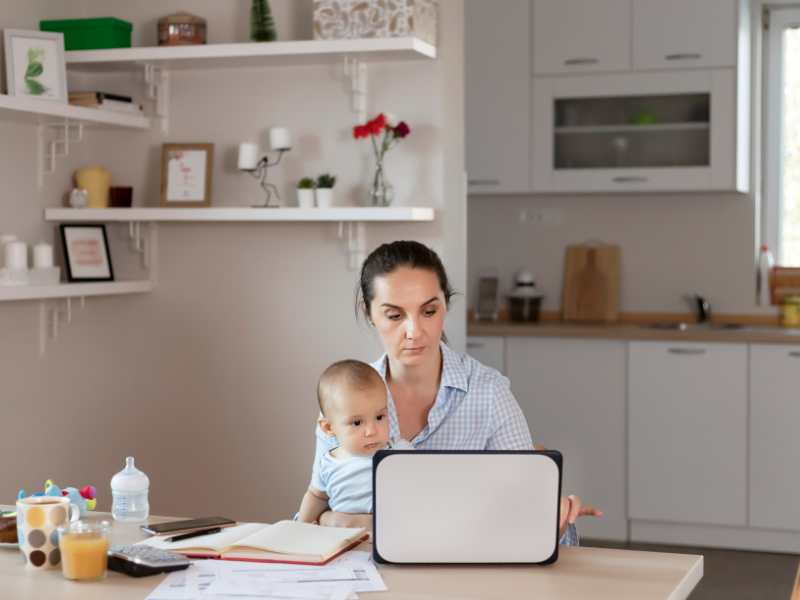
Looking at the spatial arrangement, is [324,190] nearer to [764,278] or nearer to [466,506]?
[466,506]

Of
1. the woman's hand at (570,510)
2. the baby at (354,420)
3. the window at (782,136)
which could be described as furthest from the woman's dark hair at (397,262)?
the window at (782,136)

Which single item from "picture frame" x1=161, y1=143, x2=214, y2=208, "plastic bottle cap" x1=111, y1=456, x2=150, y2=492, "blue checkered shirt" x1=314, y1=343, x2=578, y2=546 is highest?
"picture frame" x1=161, y1=143, x2=214, y2=208

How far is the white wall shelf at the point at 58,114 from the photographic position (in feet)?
10.9

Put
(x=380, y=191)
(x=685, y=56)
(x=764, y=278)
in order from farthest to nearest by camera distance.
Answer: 1. (x=764, y=278)
2. (x=685, y=56)
3. (x=380, y=191)

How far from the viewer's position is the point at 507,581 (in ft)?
5.83

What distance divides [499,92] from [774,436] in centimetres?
179

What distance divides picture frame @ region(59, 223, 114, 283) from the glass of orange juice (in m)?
2.11

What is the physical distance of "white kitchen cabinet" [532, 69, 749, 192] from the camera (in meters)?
4.79

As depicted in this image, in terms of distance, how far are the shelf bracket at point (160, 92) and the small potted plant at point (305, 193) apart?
1.88 feet

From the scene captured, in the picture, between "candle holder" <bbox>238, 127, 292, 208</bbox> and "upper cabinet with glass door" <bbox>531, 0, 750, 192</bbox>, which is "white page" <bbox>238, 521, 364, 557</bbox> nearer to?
"candle holder" <bbox>238, 127, 292, 208</bbox>

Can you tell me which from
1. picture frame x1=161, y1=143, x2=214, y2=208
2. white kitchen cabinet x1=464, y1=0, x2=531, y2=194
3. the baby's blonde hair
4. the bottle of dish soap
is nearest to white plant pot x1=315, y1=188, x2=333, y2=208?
picture frame x1=161, y1=143, x2=214, y2=208

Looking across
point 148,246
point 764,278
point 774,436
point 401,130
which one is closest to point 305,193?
point 401,130

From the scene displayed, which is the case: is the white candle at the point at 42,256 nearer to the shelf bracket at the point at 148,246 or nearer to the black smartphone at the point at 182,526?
the shelf bracket at the point at 148,246

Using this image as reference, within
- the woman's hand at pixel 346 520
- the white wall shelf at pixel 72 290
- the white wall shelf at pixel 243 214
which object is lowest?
the woman's hand at pixel 346 520
